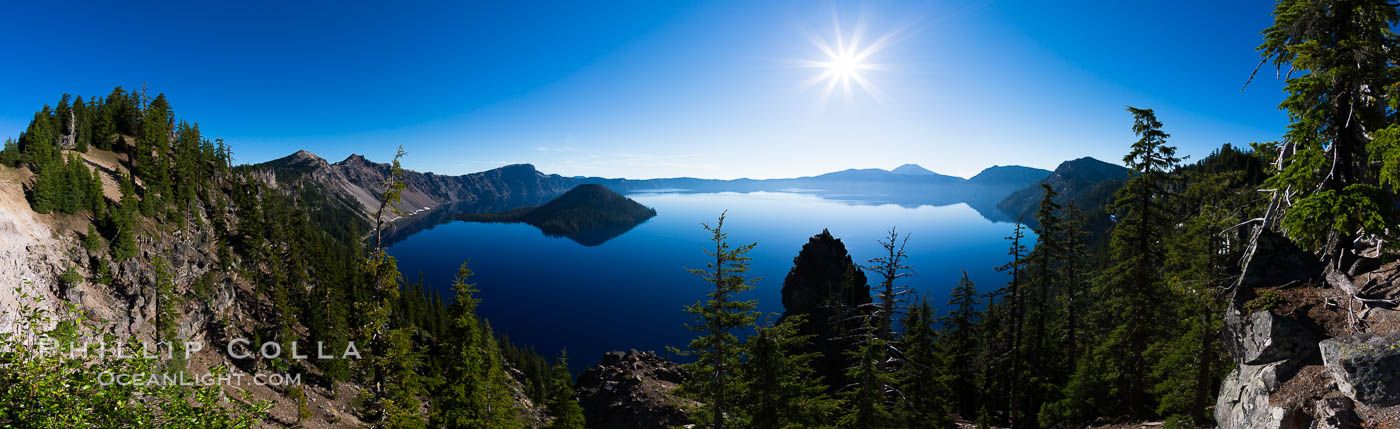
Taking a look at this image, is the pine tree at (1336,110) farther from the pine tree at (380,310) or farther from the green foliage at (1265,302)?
the pine tree at (380,310)

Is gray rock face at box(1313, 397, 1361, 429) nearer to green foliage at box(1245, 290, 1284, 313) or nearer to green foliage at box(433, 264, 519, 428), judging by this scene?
green foliage at box(1245, 290, 1284, 313)

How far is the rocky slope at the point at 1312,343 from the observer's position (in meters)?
8.93

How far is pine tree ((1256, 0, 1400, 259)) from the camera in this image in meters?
10.7

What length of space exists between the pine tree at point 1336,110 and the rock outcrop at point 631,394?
118ft

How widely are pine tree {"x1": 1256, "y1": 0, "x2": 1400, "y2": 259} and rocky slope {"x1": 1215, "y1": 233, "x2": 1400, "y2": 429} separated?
3.26ft

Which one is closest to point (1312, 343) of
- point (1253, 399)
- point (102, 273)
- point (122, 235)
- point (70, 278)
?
point (1253, 399)

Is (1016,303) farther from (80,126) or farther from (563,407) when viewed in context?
(80,126)

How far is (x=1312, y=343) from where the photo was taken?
10781mm

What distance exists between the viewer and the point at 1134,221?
67.4ft

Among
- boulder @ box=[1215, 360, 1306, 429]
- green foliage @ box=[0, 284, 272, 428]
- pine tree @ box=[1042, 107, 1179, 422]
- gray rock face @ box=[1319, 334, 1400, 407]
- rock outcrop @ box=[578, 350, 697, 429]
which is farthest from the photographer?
rock outcrop @ box=[578, 350, 697, 429]

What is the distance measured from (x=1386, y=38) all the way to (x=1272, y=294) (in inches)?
269

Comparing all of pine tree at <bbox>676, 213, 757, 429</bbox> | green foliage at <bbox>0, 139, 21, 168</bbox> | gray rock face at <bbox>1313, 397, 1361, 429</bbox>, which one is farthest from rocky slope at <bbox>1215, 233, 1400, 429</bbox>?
green foliage at <bbox>0, 139, 21, 168</bbox>

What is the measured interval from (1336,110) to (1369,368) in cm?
731

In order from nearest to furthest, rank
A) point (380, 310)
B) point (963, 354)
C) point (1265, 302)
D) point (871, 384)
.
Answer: point (1265, 302), point (380, 310), point (871, 384), point (963, 354)
